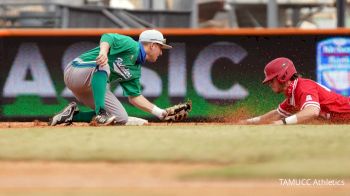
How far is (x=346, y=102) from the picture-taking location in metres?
10.2

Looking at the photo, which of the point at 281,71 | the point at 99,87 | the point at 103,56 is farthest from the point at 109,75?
the point at 281,71

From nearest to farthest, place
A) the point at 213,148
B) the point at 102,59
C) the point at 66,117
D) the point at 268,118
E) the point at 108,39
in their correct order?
Result: the point at 213,148, the point at 102,59, the point at 108,39, the point at 66,117, the point at 268,118

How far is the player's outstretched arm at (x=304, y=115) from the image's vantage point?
31.4 feet

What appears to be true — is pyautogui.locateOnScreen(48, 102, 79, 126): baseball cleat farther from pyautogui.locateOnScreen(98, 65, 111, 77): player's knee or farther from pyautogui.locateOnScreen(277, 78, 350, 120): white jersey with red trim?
pyautogui.locateOnScreen(277, 78, 350, 120): white jersey with red trim

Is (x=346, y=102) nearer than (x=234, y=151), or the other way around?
(x=234, y=151)

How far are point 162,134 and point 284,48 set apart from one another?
15.7ft

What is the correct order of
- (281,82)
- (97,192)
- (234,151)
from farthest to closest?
(281,82) → (234,151) → (97,192)

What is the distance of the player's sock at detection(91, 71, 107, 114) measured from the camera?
380 inches

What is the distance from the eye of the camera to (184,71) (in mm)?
12719

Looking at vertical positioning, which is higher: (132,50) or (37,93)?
(132,50)

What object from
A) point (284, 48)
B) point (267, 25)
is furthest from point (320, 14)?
point (284, 48)

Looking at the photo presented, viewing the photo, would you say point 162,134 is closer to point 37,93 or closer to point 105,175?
point 105,175

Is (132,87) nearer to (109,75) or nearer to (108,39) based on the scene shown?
(109,75)

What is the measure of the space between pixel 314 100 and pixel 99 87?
2271 millimetres
